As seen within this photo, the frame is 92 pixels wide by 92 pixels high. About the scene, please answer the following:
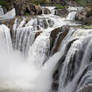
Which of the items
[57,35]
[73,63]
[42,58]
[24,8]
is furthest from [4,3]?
[73,63]

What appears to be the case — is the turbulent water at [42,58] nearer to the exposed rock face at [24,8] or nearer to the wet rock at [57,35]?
the wet rock at [57,35]

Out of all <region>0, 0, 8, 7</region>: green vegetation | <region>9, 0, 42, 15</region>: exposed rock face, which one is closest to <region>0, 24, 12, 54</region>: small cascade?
<region>9, 0, 42, 15</region>: exposed rock face

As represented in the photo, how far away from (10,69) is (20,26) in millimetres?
4552

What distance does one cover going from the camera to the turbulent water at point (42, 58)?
12.1 meters

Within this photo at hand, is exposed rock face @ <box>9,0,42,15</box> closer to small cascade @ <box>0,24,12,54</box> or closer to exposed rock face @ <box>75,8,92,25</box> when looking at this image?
exposed rock face @ <box>75,8,92,25</box>

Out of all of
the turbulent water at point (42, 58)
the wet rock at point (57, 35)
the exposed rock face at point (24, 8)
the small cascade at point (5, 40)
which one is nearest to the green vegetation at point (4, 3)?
the exposed rock face at point (24, 8)

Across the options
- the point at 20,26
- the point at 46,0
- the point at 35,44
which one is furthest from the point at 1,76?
the point at 46,0

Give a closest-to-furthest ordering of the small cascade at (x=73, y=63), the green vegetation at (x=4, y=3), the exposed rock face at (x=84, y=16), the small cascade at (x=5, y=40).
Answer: the small cascade at (x=73, y=63), the small cascade at (x=5, y=40), the exposed rock face at (x=84, y=16), the green vegetation at (x=4, y=3)

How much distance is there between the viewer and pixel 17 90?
1338 cm

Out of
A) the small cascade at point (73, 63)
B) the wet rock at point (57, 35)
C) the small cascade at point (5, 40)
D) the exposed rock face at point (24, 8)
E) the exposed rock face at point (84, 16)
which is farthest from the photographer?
the exposed rock face at point (24, 8)

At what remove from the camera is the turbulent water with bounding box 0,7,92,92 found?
12.1 meters

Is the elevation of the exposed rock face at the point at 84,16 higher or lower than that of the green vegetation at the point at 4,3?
higher

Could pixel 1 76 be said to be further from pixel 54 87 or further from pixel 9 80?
pixel 54 87

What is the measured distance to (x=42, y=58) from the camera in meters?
15.3
